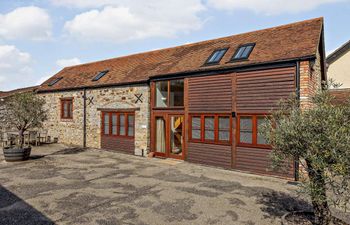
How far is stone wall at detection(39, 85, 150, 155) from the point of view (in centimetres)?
1297

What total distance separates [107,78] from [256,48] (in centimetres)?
944

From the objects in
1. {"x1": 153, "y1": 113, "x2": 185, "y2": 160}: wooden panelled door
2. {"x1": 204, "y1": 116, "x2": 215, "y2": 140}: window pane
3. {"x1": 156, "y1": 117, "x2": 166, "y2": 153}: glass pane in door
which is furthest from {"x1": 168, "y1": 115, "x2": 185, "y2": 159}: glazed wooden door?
{"x1": 204, "y1": 116, "x2": 215, "y2": 140}: window pane

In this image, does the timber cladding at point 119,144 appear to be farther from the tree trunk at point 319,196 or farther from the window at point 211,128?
the tree trunk at point 319,196

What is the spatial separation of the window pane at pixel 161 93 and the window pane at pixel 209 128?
8.68 ft

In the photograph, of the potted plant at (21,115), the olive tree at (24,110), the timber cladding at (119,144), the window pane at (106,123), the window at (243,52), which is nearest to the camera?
the window at (243,52)

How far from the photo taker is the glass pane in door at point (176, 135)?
1211 cm

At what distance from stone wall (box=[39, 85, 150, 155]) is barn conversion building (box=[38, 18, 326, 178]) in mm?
55

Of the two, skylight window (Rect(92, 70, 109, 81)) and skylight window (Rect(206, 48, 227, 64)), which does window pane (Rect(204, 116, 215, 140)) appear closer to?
skylight window (Rect(206, 48, 227, 64))

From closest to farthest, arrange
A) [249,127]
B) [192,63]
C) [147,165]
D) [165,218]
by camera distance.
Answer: [165,218], [249,127], [147,165], [192,63]

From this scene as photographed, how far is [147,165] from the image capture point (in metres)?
10.9

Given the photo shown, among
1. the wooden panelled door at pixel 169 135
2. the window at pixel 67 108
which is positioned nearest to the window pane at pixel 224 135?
the wooden panelled door at pixel 169 135

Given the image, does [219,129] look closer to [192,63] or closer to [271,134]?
[192,63]

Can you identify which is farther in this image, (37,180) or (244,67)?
(244,67)

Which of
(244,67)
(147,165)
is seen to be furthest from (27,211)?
(244,67)
